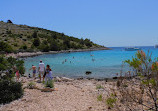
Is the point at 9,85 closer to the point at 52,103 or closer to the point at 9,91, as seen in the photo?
the point at 9,91

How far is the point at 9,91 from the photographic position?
726cm

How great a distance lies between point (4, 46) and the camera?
43781 millimetres

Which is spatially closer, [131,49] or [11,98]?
[11,98]

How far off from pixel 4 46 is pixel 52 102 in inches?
1646

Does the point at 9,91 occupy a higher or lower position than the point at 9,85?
lower

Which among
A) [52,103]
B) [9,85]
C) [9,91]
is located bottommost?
[52,103]

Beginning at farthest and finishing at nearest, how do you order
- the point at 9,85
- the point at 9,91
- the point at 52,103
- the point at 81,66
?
the point at 81,66
the point at 9,85
the point at 9,91
the point at 52,103

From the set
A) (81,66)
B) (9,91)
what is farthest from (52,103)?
(81,66)

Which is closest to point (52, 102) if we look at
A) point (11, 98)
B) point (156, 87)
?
point (11, 98)

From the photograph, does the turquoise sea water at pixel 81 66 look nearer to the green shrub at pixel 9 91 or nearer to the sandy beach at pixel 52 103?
the sandy beach at pixel 52 103

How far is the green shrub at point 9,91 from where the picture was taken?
705 centimetres

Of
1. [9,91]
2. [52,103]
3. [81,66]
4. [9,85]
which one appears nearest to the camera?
[52,103]

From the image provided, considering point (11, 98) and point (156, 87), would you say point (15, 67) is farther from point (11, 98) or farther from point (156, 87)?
point (156, 87)

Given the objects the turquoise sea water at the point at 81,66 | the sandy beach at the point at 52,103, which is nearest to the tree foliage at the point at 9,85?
the sandy beach at the point at 52,103
